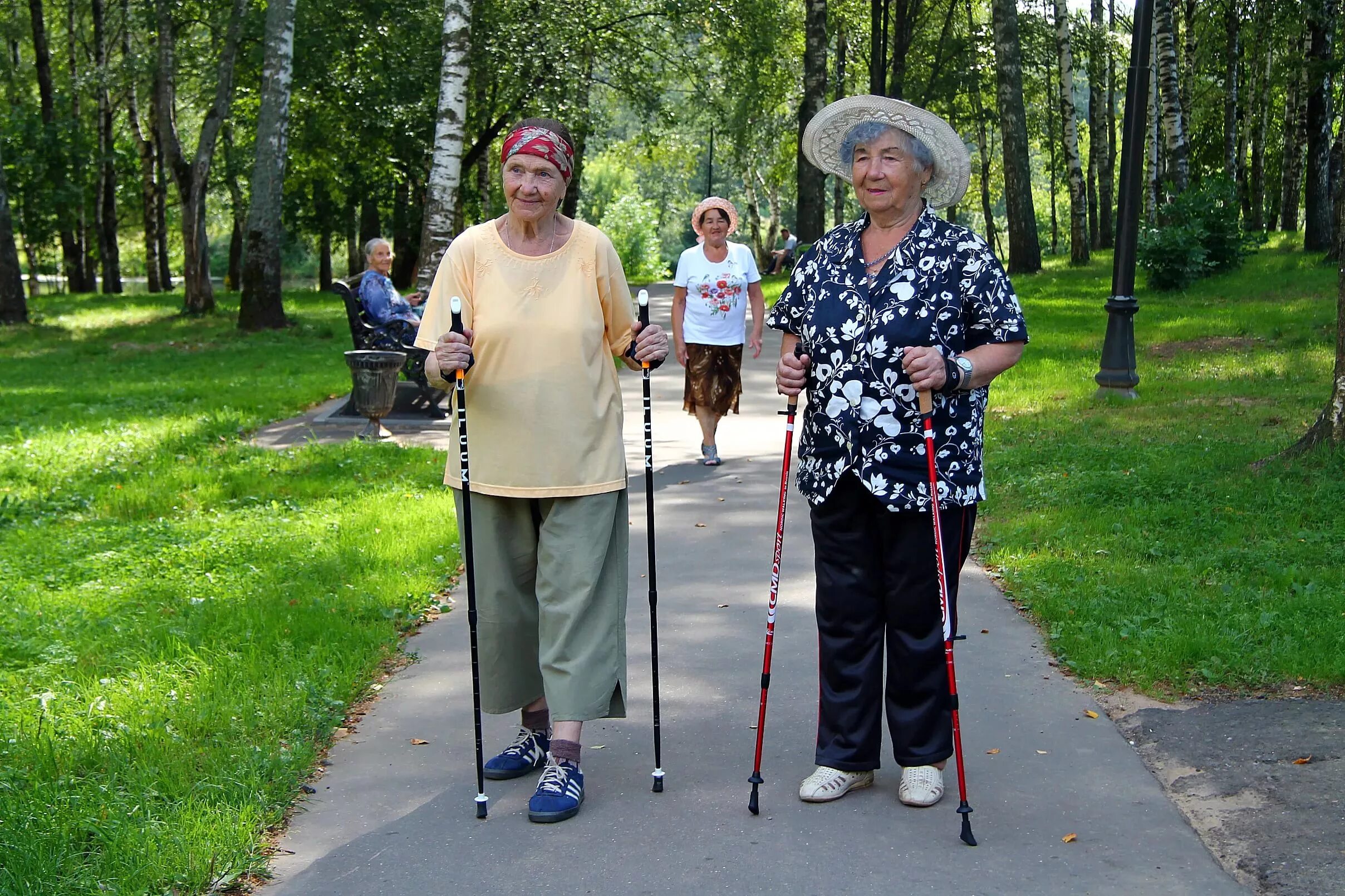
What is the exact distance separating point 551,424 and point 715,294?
598 centimetres

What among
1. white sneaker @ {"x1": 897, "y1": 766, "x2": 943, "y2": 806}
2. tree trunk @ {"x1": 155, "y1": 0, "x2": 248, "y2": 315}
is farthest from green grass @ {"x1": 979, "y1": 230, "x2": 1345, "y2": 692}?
tree trunk @ {"x1": 155, "y1": 0, "x2": 248, "y2": 315}

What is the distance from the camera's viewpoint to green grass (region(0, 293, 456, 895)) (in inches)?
160

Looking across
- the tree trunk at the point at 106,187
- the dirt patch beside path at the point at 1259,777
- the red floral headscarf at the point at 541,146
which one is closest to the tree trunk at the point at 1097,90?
the tree trunk at the point at 106,187

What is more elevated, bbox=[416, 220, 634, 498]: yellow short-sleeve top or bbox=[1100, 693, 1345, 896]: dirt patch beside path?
bbox=[416, 220, 634, 498]: yellow short-sleeve top

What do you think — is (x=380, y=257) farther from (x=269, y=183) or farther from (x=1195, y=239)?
(x=1195, y=239)

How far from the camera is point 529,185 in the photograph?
4.36m

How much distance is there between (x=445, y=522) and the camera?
852 centimetres

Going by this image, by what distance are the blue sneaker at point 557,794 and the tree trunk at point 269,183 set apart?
→ 17.8 metres

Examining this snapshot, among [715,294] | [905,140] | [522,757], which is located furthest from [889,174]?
[715,294]

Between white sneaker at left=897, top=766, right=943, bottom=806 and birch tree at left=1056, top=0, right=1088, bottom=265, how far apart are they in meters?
28.6

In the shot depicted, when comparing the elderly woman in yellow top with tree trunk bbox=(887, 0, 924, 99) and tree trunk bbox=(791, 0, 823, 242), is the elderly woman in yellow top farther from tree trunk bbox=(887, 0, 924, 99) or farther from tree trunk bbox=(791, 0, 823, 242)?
tree trunk bbox=(887, 0, 924, 99)

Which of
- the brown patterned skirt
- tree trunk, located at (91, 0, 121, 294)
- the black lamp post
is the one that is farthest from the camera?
tree trunk, located at (91, 0, 121, 294)

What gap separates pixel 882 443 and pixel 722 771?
4.26 feet

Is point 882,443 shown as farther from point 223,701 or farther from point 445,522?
point 445,522
